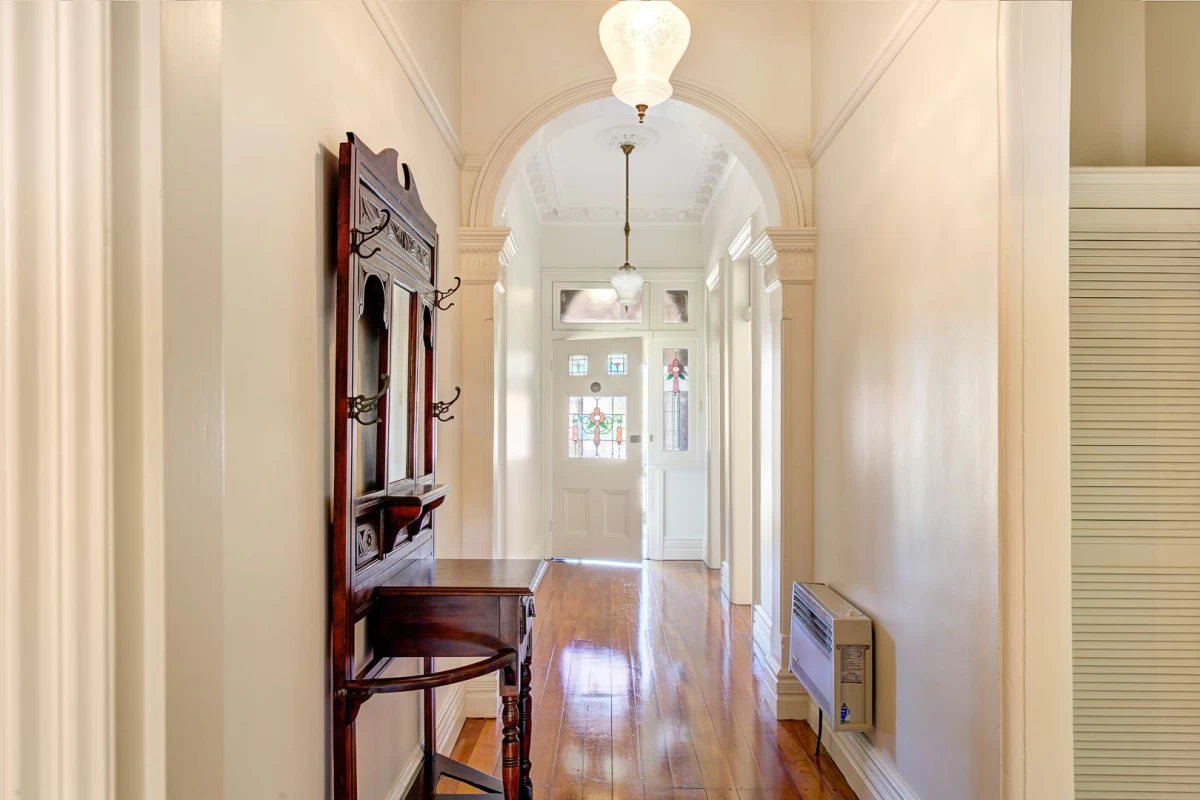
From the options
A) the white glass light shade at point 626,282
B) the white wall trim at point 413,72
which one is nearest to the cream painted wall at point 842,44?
the white wall trim at point 413,72

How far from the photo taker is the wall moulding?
3.22 metres

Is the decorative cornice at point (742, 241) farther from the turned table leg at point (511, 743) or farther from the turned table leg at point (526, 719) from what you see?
the turned table leg at point (511, 743)

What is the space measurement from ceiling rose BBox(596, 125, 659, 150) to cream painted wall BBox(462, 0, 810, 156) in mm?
1397

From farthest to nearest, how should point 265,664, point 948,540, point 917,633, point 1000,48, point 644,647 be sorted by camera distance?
point 644,647 → point 917,633 → point 948,540 → point 1000,48 → point 265,664

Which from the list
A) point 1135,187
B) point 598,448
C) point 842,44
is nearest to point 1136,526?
point 1135,187

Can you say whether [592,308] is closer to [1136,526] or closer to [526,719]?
[526,719]

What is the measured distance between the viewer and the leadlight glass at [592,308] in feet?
22.0

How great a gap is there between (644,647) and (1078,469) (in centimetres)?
291

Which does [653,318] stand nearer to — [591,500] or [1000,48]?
[591,500]

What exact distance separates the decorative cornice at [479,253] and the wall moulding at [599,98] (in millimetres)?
62

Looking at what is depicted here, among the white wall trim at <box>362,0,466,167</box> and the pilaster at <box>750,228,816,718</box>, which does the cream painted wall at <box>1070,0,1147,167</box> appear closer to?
the pilaster at <box>750,228,816,718</box>

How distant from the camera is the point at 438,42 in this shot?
9.19 feet

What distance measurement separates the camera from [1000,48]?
1627 mm

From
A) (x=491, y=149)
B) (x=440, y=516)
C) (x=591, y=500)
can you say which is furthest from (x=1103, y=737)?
(x=591, y=500)
